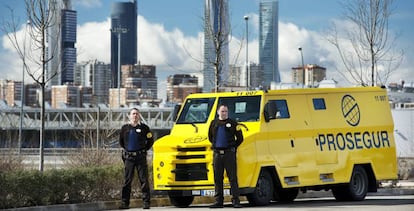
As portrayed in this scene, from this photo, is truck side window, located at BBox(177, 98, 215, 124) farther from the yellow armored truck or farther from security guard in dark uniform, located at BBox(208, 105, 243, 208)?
security guard in dark uniform, located at BBox(208, 105, 243, 208)

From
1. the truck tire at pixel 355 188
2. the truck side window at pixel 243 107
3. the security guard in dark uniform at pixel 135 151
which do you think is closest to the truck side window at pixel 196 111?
the truck side window at pixel 243 107

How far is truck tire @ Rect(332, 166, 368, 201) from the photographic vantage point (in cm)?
2153

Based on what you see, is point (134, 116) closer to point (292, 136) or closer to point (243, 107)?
point (243, 107)

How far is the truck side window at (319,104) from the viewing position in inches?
826

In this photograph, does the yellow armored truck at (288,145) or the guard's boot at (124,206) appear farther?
the guard's boot at (124,206)

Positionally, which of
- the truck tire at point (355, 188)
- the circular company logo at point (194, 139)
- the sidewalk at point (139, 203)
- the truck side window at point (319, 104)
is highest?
the truck side window at point (319, 104)

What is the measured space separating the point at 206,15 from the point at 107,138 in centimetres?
579

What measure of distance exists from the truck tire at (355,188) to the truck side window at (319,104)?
182 centimetres

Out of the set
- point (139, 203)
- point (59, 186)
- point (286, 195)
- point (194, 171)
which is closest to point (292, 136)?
point (286, 195)

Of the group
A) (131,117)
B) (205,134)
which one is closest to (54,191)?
(131,117)

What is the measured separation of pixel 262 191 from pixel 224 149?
60.3 inches

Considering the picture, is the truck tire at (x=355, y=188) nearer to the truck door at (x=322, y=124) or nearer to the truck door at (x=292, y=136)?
the truck door at (x=322, y=124)

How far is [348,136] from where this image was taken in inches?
847

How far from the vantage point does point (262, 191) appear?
1947 cm
